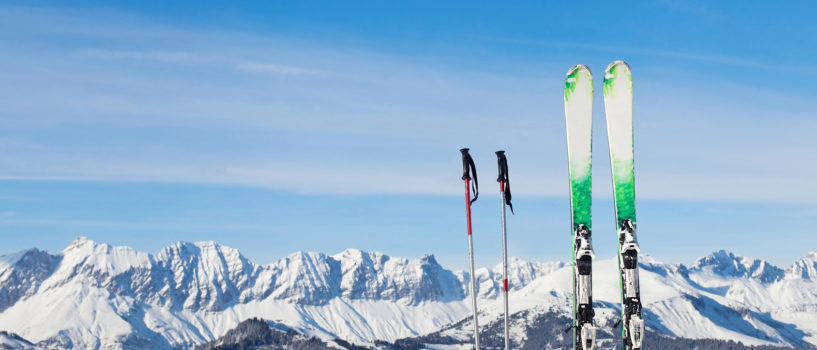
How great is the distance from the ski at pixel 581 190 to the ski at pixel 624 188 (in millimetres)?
844

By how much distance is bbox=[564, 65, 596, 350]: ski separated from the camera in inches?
1305

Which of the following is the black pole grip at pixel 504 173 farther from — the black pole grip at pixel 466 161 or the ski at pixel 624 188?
the ski at pixel 624 188

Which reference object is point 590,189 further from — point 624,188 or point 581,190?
point 624,188

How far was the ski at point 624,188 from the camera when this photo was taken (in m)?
33.1

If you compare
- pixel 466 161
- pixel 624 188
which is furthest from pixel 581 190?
pixel 466 161

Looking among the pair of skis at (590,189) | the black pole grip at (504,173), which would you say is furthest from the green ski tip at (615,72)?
the black pole grip at (504,173)

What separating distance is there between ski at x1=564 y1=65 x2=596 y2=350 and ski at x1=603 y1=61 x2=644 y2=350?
844 millimetres

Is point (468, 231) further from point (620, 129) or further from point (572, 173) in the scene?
point (620, 129)

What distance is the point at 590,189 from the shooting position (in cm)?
3434

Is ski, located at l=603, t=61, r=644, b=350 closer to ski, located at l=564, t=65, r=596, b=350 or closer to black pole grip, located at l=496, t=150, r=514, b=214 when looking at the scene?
ski, located at l=564, t=65, r=596, b=350

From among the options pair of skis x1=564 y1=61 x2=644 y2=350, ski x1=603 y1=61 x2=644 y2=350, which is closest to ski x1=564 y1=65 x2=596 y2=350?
pair of skis x1=564 y1=61 x2=644 y2=350

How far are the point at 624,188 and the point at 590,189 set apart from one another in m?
1.27

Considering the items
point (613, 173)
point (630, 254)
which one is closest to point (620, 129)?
point (613, 173)

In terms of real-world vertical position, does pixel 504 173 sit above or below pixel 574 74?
below
